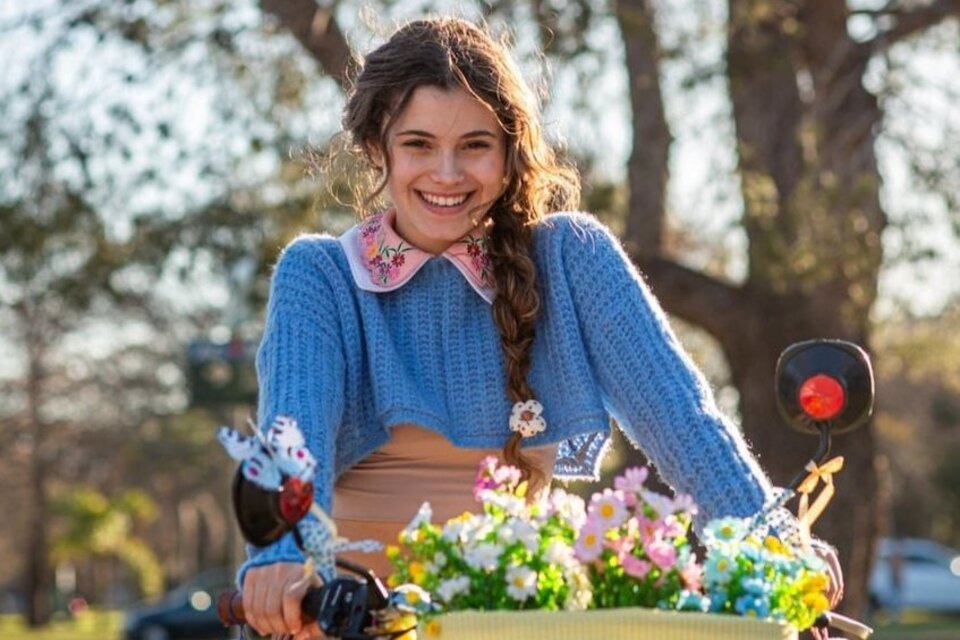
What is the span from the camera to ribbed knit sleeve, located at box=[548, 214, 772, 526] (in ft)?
10.5

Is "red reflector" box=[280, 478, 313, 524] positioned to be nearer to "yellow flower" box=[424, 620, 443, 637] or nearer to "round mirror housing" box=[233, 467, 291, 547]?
"round mirror housing" box=[233, 467, 291, 547]

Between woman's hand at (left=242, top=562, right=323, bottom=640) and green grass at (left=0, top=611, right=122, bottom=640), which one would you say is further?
green grass at (left=0, top=611, right=122, bottom=640)

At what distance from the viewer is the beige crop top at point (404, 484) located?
3600 mm

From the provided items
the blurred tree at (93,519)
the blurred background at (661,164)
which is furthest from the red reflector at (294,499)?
the blurred tree at (93,519)

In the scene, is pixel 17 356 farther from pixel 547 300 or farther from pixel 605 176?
pixel 547 300

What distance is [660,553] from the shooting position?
2.42 m

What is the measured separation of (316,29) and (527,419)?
9.96 m

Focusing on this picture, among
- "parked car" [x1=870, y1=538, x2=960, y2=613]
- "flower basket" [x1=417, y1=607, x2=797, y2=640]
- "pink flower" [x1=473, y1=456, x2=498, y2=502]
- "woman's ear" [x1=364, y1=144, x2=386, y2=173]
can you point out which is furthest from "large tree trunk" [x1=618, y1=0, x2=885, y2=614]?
"parked car" [x1=870, y1=538, x2=960, y2=613]

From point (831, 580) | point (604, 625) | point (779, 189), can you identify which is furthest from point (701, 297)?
point (604, 625)

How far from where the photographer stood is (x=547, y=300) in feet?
11.8

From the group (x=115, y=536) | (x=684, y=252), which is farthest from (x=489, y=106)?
(x=115, y=536)

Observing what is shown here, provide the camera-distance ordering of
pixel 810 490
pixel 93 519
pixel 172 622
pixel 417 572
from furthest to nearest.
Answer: pixel 93 519
pixel 172 622
pixel 810 490
pixel 417 572

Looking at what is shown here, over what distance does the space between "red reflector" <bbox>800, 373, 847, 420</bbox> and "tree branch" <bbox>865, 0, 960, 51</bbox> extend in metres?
11.5

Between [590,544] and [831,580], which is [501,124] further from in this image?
[590,544]
